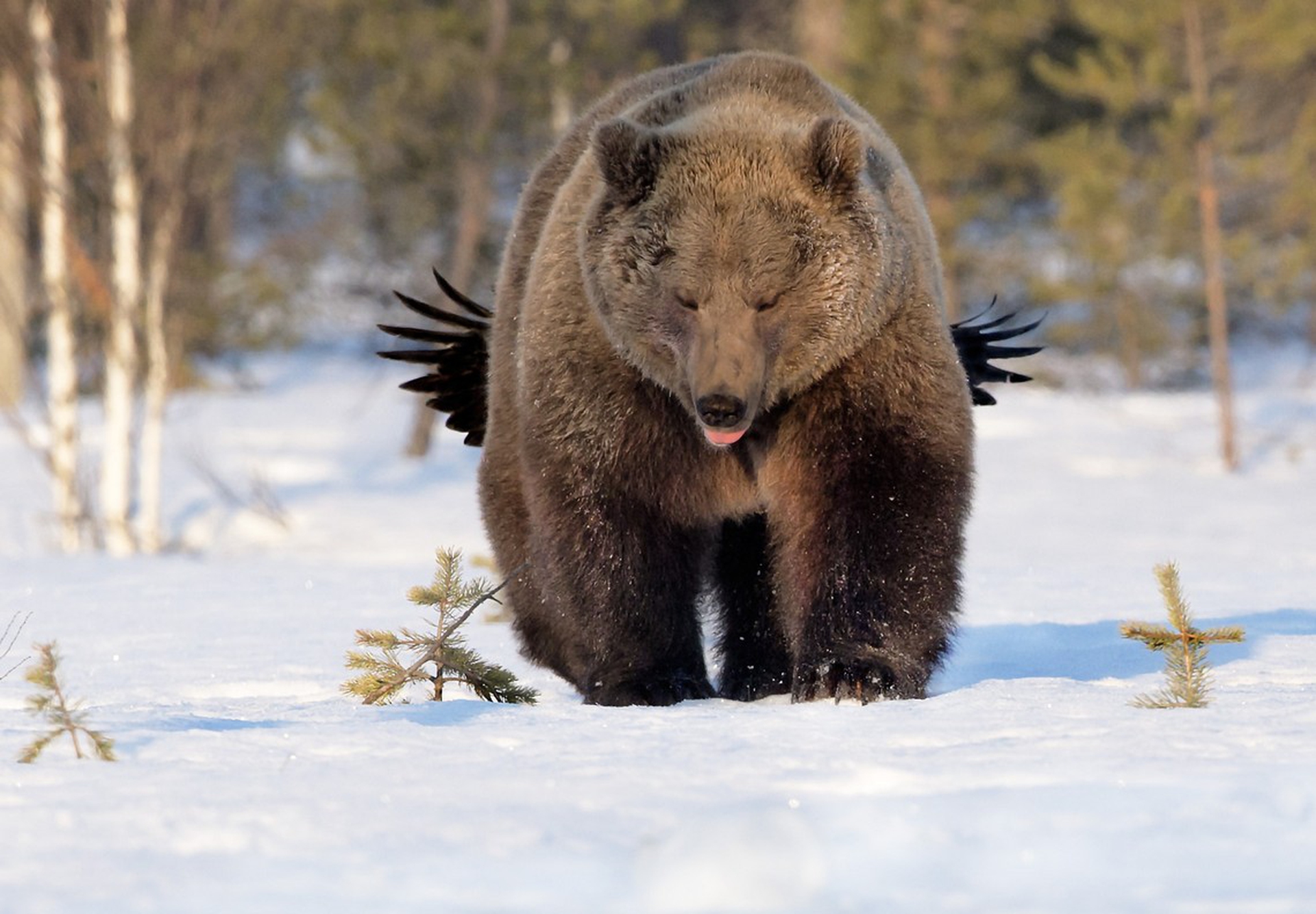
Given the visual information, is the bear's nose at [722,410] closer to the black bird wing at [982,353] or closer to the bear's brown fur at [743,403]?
the bear's brown fur at [743,403]

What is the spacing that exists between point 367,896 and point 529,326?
9.29 ft

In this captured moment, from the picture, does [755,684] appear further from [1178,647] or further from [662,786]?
[662,786]

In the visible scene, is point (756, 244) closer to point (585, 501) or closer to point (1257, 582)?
point (585, 501)

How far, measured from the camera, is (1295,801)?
9.60ft

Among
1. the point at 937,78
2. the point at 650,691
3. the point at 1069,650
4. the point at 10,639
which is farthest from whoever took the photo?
the point at 937,78

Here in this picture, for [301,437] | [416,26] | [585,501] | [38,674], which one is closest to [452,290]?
[585,501]

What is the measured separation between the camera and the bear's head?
15.0 feet

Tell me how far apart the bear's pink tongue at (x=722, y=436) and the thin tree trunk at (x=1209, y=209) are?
1625 centimetres

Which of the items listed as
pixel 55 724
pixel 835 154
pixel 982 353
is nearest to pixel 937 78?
pixel 982 353

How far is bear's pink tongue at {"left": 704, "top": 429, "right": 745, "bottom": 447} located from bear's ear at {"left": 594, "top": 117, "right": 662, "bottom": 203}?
73 centimetres

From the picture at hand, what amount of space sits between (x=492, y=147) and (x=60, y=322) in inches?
235

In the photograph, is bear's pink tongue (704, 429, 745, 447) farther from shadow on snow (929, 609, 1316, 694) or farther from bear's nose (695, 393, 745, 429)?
shadow on snow (929, 609, 1316, 694)

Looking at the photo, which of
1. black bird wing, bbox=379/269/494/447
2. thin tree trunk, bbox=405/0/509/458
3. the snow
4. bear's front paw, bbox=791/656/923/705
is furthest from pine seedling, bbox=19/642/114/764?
thin tree trunk, bbox=405/0/509/458

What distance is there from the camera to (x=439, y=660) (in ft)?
15.1
